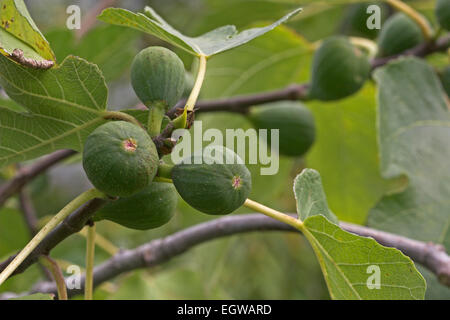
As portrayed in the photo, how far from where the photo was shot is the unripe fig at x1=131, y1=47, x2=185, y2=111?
2.59ft

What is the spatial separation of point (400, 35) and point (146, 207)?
1005 mm

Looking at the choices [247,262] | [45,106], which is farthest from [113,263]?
[247,262]

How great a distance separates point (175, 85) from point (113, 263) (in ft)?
1.74

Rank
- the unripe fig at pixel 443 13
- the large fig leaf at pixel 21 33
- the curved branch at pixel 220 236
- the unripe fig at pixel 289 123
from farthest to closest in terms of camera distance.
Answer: the unripe fig at pixel 289 123
the unripe fig at pixel 443 13
the curved branch at pixel 220 236
the large fig leaf at pixel 21 33

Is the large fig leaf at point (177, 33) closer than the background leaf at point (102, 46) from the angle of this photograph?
Yes

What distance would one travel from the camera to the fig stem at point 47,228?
2.36 feet

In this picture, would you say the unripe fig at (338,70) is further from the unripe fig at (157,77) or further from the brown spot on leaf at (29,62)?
the brown spot on leaf at (29,62)

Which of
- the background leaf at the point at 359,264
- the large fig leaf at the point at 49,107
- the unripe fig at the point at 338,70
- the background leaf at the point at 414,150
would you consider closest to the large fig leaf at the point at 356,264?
the background leaf at the point at 359,264

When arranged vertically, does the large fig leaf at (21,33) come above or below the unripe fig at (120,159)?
above

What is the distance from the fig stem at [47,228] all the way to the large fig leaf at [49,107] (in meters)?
0.14

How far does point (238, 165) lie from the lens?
0.74m

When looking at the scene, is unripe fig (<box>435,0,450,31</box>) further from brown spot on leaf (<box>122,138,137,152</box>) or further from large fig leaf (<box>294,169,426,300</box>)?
brown spot on leaf (<box>122,138,137,152</box>)

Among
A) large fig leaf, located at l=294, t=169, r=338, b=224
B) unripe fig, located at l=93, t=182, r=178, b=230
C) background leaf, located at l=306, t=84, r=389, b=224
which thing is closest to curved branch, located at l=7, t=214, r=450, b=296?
large fig leaf, located at l=294, t=169, r=338, b=224
